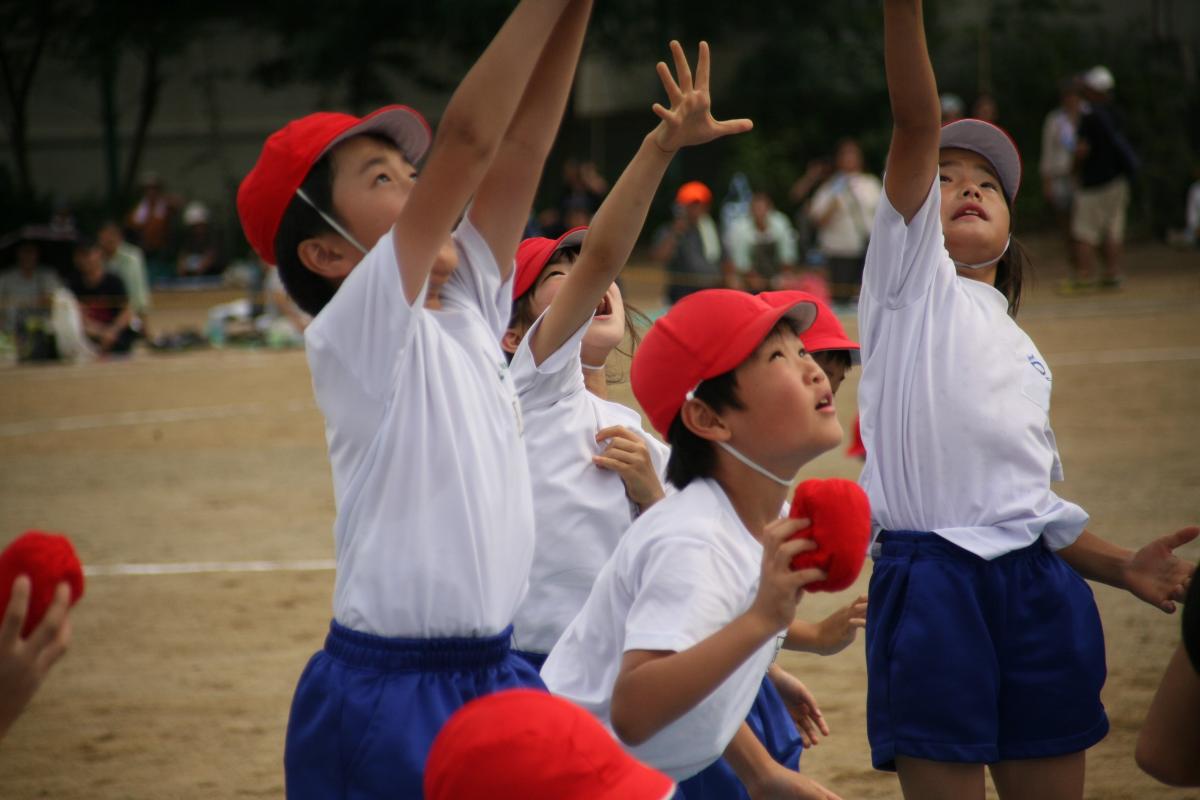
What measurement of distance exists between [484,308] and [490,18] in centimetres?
2765

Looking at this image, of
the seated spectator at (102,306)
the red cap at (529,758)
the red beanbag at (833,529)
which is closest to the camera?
the red cap at (529,758)

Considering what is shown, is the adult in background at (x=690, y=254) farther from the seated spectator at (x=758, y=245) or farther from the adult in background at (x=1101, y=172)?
the adult in background at (x=1101, y=172)

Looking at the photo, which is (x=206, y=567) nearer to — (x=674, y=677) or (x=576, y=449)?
(x=576, y=449)

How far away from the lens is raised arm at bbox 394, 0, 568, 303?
2.44m

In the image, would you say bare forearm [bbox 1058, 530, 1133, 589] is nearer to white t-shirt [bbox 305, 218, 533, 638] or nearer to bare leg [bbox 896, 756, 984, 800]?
bare leg [bbox 896, 756, 984, 800]

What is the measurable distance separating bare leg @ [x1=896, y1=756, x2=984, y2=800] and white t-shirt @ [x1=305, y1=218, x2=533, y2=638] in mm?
1109

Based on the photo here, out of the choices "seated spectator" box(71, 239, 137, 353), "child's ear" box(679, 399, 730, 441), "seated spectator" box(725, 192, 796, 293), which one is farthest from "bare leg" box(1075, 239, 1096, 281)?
"child's ear" box(679, 399, 730, 441)

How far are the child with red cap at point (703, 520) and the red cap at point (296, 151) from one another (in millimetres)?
621

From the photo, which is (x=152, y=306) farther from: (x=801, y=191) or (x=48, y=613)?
(x=48, y=613)

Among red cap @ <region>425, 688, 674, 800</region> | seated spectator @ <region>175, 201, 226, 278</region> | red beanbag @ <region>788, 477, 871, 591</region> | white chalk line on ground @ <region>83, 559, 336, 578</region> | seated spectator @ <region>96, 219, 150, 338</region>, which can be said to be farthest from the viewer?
seated spectator @ <region>175, 201, 226, 278</region>

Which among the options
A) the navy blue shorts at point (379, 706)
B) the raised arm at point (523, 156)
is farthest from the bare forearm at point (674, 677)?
the raised arm at point (523, 156)

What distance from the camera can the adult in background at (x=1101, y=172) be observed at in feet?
58.3

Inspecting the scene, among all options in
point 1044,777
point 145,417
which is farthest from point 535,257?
point 145,417

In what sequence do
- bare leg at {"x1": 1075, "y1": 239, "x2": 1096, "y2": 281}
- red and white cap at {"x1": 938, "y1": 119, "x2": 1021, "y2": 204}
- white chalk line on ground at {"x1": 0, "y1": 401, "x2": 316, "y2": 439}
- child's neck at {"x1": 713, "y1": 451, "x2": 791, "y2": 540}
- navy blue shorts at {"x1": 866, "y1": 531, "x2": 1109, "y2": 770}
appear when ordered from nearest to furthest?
child's neck at {"x1": 713, "y1": 451, "x2": 791, "y2": 540}, navy blue shorts at {"x1": 866, "y1": 531, "x2": 1109, "y2": 770}, red and white cap at {"x1": 938, "y1": 119, "x2": 1021, "y2": 204}, white chalk line on ground at {"x1": 0, "y1": 401, "x2": 316, "y2": 439}, bare leg at {"x1": 1075, "y1": 239, "x2": 1096, "y2": 281}
